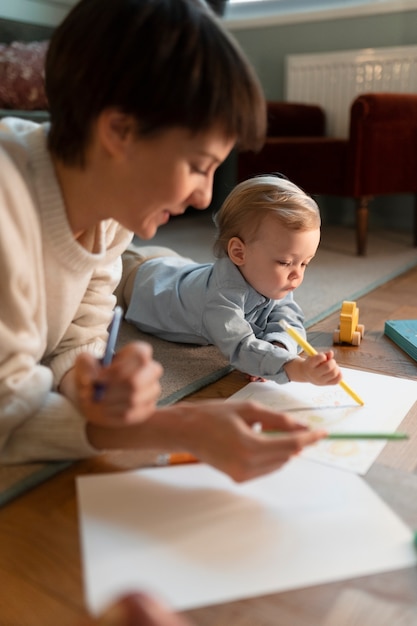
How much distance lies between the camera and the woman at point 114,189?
600mm

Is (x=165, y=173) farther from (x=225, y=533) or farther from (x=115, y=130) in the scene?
(x=225, y=533)

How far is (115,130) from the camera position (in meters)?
0.64

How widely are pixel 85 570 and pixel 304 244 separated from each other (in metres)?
0.65

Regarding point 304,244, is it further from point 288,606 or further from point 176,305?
point 288,606

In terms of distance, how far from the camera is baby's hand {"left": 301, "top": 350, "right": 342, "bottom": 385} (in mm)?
904

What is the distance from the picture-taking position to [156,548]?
0.58 metres

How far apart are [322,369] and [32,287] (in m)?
0.45

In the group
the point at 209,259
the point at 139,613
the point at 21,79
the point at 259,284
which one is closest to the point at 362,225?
the point at 209,259

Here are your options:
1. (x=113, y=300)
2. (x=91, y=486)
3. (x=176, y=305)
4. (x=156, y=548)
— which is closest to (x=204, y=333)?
(x=176, y=305)

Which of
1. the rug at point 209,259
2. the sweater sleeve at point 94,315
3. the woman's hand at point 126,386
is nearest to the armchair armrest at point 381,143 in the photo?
the rug at point 209,259

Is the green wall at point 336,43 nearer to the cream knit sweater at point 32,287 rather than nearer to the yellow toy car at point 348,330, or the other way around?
the yellow toy car at point 348,330

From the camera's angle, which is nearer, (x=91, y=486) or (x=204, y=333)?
(x=91, y=486)

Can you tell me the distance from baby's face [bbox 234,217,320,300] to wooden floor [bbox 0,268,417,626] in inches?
13.8

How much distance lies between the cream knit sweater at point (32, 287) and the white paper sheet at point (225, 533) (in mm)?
88
